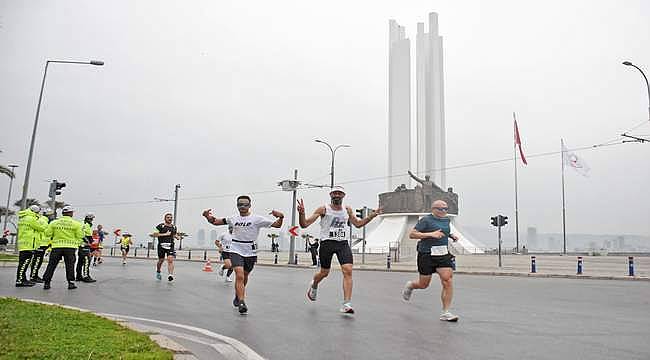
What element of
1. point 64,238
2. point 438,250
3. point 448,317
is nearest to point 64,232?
point 64,238

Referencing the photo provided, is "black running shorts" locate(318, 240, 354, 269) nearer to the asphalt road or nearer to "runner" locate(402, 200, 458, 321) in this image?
the asphalt road

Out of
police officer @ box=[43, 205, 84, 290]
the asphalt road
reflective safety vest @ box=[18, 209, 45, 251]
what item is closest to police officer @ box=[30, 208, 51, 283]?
reflective safety vest @ box=[18, 209, 45, 251]

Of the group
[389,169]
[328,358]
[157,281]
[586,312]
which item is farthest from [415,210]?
[328,358]

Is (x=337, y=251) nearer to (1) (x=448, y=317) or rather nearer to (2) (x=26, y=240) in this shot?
(1) (x=448, y=317)

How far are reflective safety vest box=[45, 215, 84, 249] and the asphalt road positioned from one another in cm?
96

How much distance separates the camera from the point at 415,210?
6306 cm

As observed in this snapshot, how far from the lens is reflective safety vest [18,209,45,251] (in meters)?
12.0

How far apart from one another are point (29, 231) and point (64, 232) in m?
1.66

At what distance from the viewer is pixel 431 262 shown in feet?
26.8

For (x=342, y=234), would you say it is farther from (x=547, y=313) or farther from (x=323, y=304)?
(x=547, y=313)

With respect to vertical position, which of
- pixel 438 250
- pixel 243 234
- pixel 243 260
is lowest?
pixel 243 260

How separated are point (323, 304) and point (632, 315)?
4.91 meters

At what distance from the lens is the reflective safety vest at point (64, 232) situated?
11094 millimetres

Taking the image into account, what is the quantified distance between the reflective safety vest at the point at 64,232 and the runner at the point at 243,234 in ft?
13.9
